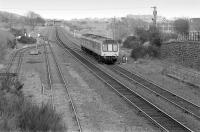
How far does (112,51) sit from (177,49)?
6.49 meters

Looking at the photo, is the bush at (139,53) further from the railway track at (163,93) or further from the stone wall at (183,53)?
the railway track at (163,93)

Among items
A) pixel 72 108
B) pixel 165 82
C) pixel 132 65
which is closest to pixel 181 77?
pixel 165 82

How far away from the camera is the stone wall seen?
115 ft

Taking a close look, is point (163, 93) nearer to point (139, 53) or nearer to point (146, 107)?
point (146, 107)

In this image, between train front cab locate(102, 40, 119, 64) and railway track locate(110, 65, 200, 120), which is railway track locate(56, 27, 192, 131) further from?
train front cab locate(102, 40, 119, 64)

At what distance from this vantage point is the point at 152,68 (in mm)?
37219

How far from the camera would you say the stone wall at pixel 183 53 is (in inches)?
1375

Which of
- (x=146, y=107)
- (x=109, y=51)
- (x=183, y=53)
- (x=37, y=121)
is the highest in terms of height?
(x=109, y=51)

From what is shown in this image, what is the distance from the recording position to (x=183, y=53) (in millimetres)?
38125

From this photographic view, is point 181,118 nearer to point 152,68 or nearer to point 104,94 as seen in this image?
point 104,94

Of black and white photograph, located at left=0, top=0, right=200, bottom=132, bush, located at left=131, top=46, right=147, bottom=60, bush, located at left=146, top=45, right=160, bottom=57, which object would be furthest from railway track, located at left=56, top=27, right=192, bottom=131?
bush, located at left=146, top=45, right=160, bottom=57

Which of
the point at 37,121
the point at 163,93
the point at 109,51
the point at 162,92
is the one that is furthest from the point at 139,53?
the point at 37,121

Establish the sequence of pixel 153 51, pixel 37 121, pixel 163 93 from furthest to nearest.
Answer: pixel 153 51, pixel 163 93, pixel 37 121

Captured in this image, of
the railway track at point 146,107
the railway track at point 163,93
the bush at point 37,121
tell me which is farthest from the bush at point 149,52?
the bush at point 37,121
